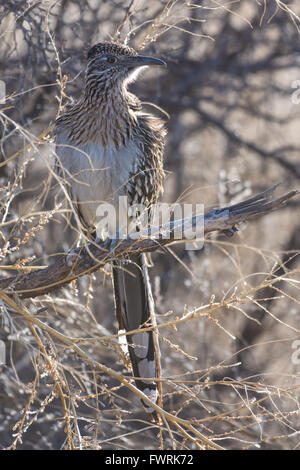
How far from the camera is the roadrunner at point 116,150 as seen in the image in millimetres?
2812

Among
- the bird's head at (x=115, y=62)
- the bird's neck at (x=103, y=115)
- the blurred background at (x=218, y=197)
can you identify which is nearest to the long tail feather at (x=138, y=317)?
the bird's neck at (x=103, y=115)

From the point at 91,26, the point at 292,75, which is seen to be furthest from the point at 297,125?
the point at 91,26

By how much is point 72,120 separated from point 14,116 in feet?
3.18

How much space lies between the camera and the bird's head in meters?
2.78

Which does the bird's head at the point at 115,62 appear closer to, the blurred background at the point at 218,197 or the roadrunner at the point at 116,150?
the roadrunner at the point at 116,150

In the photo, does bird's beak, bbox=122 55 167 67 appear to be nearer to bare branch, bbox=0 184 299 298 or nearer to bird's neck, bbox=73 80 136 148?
bird's neck, bbox=73 80 136 148

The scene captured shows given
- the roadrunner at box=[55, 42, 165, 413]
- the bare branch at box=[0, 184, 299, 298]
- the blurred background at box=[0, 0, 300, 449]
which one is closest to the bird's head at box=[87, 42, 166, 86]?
the roadrunner at box=[55, 42, 165, 413]

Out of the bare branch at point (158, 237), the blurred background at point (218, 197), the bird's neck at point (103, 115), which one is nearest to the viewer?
the bare branch at point (158, 237)

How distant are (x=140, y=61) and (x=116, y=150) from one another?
1.26 feet

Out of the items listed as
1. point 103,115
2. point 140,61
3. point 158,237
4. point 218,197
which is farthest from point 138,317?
point 218,197

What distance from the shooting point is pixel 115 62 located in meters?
2.81

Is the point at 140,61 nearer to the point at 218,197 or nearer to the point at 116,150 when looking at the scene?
the point at 116,150
